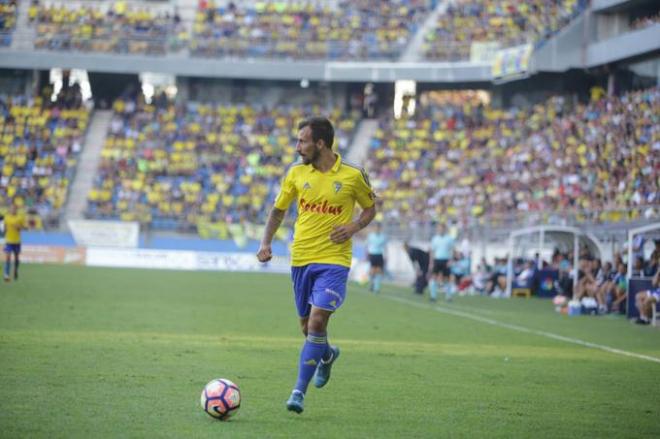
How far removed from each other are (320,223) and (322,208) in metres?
0.12

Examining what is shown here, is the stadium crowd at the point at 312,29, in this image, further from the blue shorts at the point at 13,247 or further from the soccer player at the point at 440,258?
the blue shorts at the point at 13,247

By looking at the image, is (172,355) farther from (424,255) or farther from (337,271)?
(424,255)

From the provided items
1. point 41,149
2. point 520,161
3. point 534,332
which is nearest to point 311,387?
point 534,332

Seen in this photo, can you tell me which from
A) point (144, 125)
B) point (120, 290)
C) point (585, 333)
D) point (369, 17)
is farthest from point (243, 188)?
point (585, 333)

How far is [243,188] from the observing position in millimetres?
52062

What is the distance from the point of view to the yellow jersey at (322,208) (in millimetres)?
9531

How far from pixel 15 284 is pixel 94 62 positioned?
103 feet

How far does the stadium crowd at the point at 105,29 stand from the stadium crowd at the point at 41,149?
2656 mm

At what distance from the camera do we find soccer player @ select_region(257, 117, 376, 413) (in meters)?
9.38

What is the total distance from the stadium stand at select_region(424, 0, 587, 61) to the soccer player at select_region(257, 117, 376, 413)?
41.6m

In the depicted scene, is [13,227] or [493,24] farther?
[493,24]

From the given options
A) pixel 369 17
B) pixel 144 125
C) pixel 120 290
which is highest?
pixel 369 17

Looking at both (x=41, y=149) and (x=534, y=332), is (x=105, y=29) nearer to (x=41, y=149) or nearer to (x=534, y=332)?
(x=41, y=149)

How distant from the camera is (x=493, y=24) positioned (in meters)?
53.4
